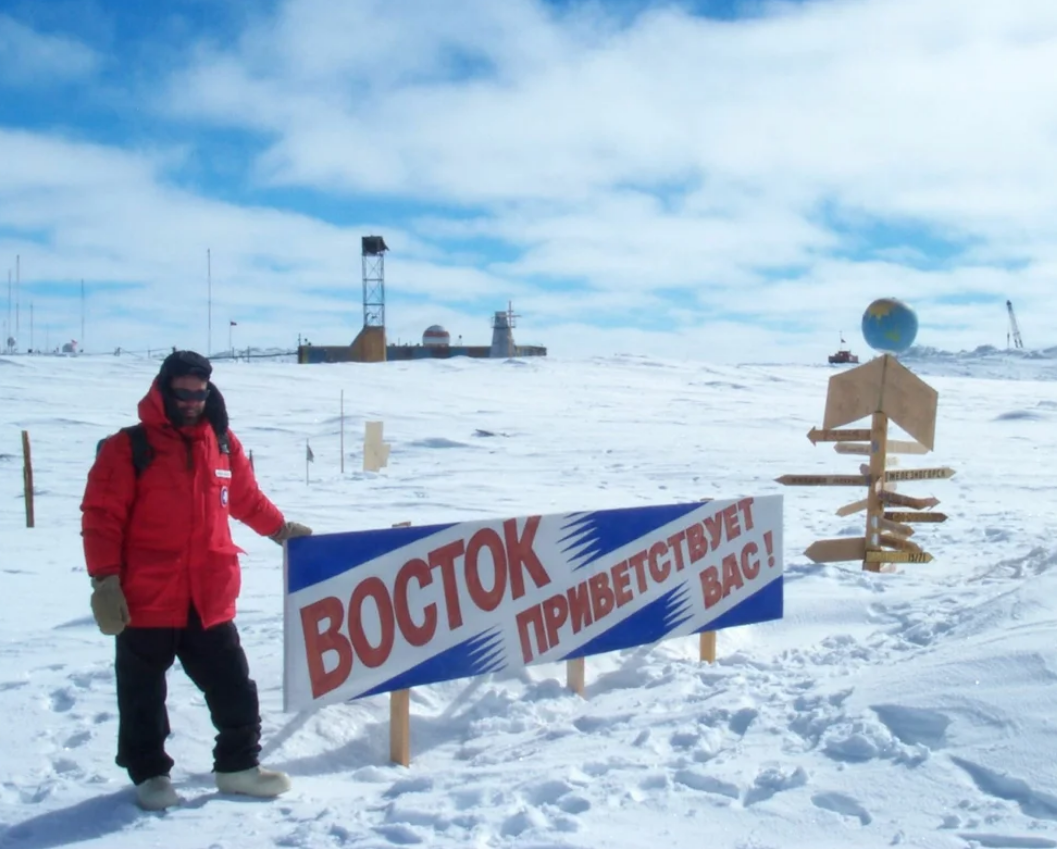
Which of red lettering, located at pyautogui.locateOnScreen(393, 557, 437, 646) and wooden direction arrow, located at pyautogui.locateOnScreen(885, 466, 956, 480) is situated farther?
wooden direction arrow, located at pyautogui.locateOnScreen(885, 466, 956, 480)

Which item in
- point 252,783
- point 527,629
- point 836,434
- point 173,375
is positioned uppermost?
point 173,375

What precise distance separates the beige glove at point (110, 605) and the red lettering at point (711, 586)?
120 inches

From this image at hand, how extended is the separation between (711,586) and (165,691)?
114 inches

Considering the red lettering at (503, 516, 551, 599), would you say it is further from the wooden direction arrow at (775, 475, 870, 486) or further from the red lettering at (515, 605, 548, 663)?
the wooden direction arrow at (775, 475, 870, 486)

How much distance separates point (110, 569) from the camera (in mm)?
3426

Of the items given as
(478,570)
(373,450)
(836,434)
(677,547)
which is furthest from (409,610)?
(373,450)

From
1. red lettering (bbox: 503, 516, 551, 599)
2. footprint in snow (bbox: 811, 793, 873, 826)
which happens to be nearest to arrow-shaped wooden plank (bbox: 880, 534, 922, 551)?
red lettering (bbox: 503, 516, 551, 599)

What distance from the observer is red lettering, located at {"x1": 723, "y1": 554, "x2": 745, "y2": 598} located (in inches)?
216

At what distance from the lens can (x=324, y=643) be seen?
4.08 metres

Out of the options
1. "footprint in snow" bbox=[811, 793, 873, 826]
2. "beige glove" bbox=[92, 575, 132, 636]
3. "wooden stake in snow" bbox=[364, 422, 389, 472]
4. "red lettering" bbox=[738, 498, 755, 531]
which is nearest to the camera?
"footprint in snow" bbox=[811, 793, 873, 826]

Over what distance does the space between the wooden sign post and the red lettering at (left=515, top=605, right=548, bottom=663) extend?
12.1ft

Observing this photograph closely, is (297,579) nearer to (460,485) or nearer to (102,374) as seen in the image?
(460,485)

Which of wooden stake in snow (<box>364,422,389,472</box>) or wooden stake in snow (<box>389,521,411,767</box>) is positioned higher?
wooden stake in snow (<box>364,422,389,472</box>)

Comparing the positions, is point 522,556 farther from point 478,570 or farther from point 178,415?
point 178,415
